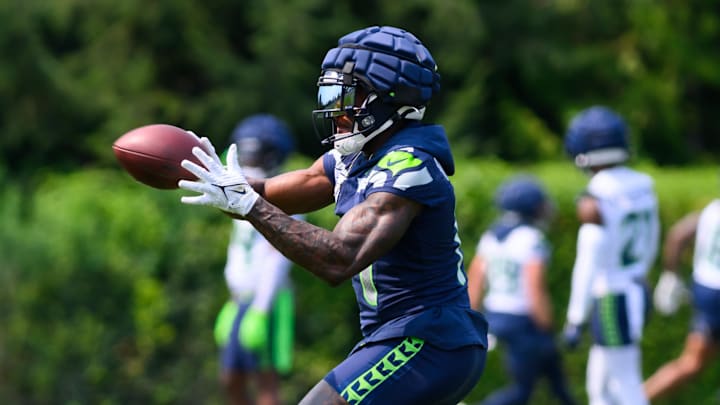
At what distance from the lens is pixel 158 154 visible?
4.36 metres

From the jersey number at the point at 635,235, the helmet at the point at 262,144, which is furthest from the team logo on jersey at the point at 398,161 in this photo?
the helmet at the point at 262,144

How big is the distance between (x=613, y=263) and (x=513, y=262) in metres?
1.11

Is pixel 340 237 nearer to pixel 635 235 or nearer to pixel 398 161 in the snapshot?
pixel 398 161

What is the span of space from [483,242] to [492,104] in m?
8.93

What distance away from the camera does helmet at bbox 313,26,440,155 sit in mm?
4152

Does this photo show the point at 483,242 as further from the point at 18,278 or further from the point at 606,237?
the point at 18,278

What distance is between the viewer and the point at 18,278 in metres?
8.08

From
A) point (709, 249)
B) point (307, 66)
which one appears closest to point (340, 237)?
point (709, 249)

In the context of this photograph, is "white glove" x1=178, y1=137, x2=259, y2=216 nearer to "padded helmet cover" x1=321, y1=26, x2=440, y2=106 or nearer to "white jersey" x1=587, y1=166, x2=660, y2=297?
"padded helmet cover" x1=321, y1=26, x2=440, y2=106

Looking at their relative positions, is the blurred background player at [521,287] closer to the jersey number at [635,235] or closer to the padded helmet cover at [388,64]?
the jersey number at [635,235]

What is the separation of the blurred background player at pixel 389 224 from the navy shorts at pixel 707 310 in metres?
3.80

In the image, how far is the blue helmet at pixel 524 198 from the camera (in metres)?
7.96

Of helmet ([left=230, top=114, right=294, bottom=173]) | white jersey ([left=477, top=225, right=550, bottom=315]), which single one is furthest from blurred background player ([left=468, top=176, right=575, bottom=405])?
→ helmet ([left=230, top=114, right=294, bottom=173])

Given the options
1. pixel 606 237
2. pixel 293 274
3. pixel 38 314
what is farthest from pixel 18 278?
pixel 606 237
